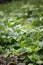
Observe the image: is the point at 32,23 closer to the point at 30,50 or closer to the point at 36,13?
the point at 36,13

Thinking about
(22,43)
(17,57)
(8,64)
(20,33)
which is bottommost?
(8,64)

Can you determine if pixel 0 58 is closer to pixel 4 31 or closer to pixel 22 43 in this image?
pixel 22 43

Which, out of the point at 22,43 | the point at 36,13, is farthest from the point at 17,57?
the point at 36,13

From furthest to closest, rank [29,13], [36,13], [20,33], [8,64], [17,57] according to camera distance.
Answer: [29,13] → [36,13] → [20,33] → [17,57] → [8,64]

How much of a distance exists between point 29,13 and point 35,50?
301cm

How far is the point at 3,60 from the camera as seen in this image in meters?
3.04

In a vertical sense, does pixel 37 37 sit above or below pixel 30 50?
above

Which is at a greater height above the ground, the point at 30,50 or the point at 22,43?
the point at 22,43

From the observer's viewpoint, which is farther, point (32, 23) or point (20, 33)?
point (32, 23)

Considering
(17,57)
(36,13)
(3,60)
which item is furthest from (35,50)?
(36,13)

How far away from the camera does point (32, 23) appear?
→ 4.77m

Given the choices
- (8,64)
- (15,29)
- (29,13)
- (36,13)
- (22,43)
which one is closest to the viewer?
(8,64)

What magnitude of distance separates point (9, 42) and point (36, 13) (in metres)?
2.06

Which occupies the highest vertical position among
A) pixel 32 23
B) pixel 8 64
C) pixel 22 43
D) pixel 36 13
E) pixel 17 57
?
pixel 36 13
